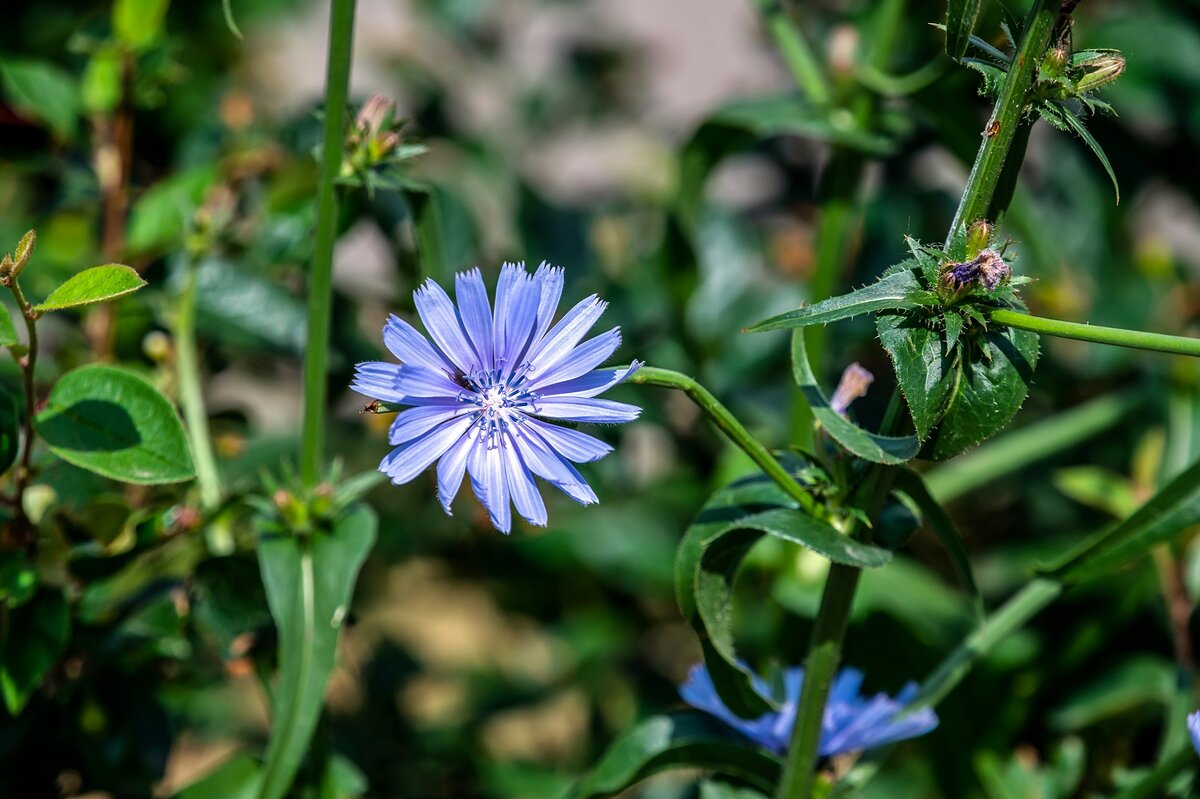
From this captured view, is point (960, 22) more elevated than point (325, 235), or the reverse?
point (960, 22)

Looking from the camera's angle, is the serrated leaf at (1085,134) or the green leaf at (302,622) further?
the green leaf at (302,622)

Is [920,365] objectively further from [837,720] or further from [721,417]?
[837,720]

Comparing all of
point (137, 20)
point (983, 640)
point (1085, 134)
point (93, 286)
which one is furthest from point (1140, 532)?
point (137, 20)

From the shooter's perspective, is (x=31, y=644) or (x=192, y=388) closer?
(x=31, y=644)

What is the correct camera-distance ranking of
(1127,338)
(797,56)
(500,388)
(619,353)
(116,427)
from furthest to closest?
(619,353) → (797,56) → (116,427) → (500,388) → (1127,338)

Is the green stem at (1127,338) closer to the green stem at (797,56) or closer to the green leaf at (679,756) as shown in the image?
the green leaf at (679,756)

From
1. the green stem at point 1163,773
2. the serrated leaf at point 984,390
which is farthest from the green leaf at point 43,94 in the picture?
the green stem at point 1163,773
